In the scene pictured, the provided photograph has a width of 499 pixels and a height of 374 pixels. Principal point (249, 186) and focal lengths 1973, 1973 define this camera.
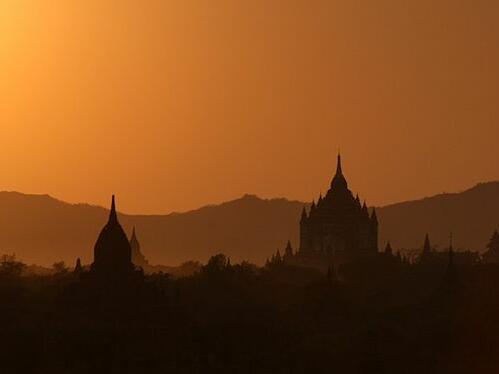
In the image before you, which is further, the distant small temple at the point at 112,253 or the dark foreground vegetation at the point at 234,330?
the distant small temple at the point at 112,253

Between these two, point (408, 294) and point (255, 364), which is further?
point (408, 294)

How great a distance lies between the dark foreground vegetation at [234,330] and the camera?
12825cm

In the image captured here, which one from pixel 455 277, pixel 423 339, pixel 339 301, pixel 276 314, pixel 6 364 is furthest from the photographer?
pixel 455 277

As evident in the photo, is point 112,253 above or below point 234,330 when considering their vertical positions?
above

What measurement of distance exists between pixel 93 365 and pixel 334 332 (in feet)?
82.0

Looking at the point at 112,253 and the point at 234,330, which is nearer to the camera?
the point at 234,330

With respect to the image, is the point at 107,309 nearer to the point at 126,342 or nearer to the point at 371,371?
the point at 126,342

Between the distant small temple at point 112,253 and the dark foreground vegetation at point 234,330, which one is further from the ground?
the distant small temple at point 112,253

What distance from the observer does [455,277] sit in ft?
608

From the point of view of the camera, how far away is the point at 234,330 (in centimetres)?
14012

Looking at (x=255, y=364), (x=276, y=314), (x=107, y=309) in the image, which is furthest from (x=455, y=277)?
(x=255, y=364)

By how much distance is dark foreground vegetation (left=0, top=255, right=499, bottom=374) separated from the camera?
421 ft

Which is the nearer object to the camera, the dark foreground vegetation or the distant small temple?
the dark foreground vegetation

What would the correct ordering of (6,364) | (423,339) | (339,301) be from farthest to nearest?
(339,301) → (423,339) → (6,364)
